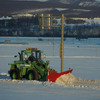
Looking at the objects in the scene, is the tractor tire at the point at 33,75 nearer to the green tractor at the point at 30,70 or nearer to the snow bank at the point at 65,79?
the green tractor at the point at 30,70

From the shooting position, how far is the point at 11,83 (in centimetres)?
1689

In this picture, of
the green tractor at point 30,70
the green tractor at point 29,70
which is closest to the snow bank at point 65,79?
the green tractor at point 30,70

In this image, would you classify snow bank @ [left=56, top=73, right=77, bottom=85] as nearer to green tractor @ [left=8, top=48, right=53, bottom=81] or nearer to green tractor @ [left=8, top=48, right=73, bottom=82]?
green tractor @ [left=8, top=48, right=73, bottom=82]

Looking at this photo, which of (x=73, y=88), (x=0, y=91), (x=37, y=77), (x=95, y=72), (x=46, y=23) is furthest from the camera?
(x=95, y=72)

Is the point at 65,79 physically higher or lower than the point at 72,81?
higher

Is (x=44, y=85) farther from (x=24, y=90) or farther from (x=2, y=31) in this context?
(x=2, y=31)

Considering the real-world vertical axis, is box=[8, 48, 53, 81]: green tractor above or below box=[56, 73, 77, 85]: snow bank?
above

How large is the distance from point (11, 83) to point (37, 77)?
1737 mm

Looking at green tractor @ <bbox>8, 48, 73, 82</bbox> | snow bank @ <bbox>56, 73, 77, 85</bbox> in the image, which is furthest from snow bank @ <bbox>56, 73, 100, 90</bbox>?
green tractor @ <bbox>8, 48, 73, 82</bbox>

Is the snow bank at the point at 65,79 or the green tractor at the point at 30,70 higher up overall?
the green tractor at the point at 30,70

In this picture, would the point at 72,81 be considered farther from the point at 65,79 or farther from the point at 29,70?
the point at 29,70

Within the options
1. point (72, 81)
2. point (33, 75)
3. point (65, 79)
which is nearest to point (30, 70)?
point (33, 75)

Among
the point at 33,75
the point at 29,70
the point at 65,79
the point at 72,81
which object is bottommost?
the point at 72,81

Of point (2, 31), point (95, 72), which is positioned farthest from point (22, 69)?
point (2, 31)
